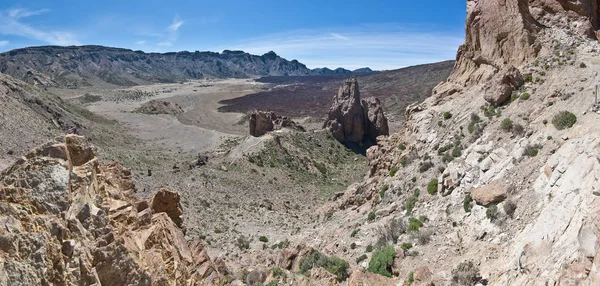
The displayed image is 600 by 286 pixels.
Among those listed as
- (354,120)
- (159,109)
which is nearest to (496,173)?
(354,120)

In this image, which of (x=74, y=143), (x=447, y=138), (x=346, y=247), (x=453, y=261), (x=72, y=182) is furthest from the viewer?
(x=447, y=138)

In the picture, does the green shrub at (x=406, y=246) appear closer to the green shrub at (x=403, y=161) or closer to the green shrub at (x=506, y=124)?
the green shrub at (x=506, y=124)

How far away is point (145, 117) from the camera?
79.9 m

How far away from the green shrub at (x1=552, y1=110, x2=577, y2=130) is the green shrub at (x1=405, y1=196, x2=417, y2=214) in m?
6.11

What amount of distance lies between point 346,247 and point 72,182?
12307mm

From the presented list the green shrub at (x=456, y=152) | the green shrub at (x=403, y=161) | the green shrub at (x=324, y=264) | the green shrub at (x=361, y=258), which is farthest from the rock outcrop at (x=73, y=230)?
the green shrub at (x=403, y=161)

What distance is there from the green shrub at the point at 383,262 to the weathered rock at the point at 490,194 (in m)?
3.53

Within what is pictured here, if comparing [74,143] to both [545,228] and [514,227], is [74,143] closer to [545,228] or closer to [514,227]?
[545,228]

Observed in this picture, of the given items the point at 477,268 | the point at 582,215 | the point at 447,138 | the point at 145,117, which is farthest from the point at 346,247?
the point at 145,117

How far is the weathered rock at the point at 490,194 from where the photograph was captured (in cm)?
1352

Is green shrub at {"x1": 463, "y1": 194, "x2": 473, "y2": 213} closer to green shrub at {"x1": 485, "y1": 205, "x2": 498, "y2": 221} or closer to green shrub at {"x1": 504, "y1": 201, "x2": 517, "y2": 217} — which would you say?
green shrub at {"x1": 485, "y1": 205, "x2": 498, "y2": 221}

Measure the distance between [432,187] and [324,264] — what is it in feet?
22.0

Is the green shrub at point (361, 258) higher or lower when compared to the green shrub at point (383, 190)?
lower

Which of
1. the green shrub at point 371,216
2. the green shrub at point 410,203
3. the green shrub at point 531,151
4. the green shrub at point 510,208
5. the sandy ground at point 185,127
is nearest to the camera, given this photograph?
the green shrub at point 510,208
